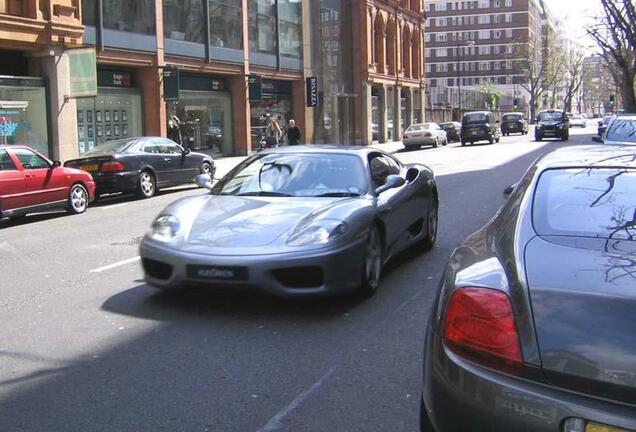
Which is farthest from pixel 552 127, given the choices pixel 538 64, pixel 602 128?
pixel 538 64

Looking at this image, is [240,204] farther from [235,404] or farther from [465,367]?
[465,367]

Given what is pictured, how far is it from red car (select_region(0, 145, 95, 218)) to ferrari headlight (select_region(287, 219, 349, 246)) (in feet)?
27.4

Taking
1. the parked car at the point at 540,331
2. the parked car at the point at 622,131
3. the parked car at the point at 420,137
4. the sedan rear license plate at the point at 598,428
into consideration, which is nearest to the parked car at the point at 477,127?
the parked car at the point at 420,137

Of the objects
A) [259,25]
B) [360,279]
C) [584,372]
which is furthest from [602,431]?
[259,25]

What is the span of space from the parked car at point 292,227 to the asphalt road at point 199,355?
0.34 metres

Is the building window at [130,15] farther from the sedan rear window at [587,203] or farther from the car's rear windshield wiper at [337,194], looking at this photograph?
the sedan rear window at [587,203]

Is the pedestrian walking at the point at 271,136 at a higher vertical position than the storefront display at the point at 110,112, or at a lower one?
lower

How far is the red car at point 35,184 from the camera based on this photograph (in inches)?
488

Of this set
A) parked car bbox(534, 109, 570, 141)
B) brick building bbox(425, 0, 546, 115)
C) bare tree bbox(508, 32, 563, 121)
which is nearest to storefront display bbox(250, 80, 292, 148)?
parked car bbox(534, 109, 570, 141)

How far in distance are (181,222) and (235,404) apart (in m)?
2.50

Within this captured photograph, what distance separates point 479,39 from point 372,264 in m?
136

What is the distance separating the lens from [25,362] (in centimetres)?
479

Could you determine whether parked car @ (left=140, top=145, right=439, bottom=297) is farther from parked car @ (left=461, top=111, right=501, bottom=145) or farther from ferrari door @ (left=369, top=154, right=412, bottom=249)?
parked car @ (left=461, top=111, right=501, bottom=145)

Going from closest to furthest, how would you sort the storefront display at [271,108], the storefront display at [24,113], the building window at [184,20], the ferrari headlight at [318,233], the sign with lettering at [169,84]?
the ferrari headlight at [318,233] → the storefront display at [24,113] → the sign with lettering at [169,84] → the building window at [184,20] → the storefront display at [271,108]
